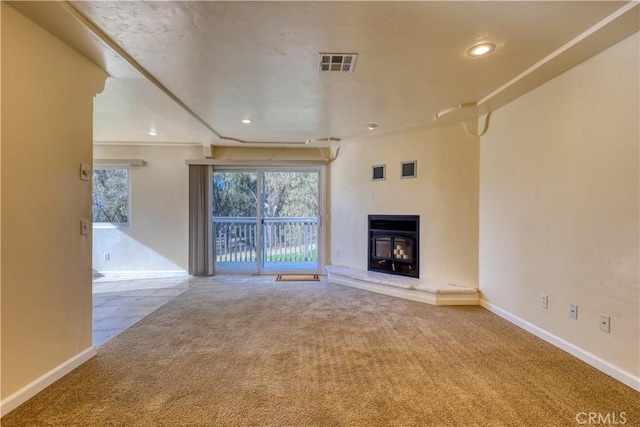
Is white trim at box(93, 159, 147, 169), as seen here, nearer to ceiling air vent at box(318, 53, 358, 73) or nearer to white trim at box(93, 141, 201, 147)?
white trim at box(93, 141, 201, 147)

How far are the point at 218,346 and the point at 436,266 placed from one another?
2.83m

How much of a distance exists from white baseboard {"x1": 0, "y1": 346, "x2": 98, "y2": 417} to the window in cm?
348

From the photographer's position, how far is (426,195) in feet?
13.1

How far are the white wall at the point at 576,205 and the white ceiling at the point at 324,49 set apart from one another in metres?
0.24

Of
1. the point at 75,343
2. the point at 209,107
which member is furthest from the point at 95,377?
the point at 209,107

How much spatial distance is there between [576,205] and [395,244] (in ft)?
7.66

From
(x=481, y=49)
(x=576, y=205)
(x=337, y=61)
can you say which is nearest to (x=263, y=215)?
(x=337, y=61)

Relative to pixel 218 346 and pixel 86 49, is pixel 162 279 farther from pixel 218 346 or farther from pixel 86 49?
pixel 86 49

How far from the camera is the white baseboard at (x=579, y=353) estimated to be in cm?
186

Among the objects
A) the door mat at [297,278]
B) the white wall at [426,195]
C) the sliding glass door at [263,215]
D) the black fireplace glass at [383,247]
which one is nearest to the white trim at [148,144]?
the sliding glass door at [263,215]

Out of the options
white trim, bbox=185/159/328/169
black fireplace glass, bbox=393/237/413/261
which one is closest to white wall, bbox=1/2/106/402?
white trim, bbox=185/159/328/169

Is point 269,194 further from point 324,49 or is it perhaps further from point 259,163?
point 324,49

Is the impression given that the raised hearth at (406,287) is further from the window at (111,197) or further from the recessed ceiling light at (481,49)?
the window at (111,197)

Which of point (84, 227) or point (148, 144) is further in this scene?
point (148, 144)
